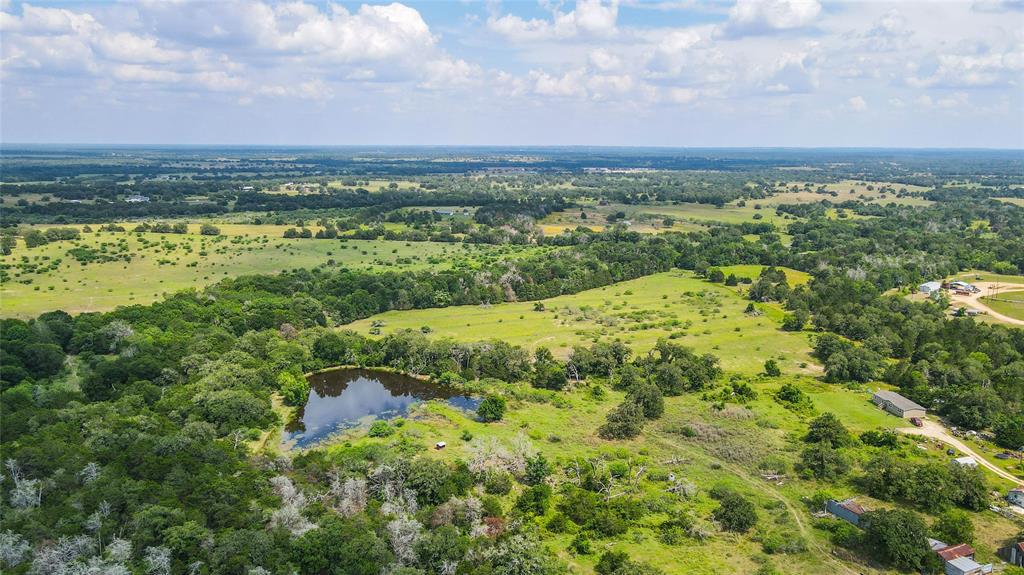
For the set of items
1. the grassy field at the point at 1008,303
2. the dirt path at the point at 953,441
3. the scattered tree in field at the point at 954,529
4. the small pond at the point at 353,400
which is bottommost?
the small pond at the point at 353,400

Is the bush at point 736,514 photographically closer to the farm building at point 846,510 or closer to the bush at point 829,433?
the farm building at point 846,510

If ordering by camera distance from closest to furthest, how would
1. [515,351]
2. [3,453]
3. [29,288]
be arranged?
Result: 1. [3,453]
2. [515,351]
3. [29,288]

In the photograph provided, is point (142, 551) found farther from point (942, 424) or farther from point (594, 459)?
point (942, 424)

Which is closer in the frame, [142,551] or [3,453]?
[142,551]

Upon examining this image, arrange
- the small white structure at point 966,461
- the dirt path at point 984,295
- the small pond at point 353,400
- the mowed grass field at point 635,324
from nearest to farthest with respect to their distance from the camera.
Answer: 1. the small white structure at point 966,461
2. the small pond at point 353,400
3. the mowed grass field at point 635,324
4. the dirt path at point 984,295

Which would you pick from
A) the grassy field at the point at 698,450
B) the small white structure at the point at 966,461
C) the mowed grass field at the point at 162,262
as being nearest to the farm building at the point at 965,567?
the grassy field at the point at 698,450

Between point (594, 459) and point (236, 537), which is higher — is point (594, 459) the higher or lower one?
the lower one

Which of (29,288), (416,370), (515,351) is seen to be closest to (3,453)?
(416,370)

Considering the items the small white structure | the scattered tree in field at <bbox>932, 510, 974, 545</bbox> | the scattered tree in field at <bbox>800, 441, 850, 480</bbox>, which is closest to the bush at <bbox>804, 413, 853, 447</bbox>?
the scattered tree in field at <bbox>800, 441, 850, 480</bbox>
